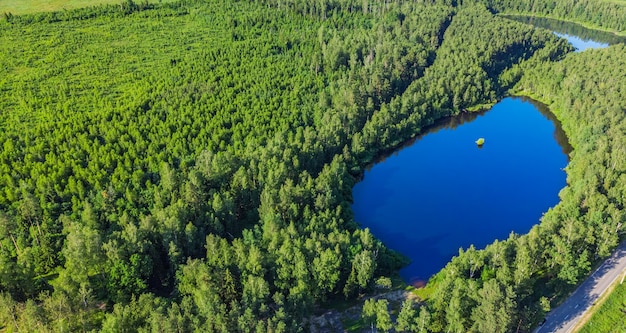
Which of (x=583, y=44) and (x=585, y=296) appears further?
(x=583, y=44)

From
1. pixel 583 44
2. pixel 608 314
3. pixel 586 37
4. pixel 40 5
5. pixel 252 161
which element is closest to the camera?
pixel 608 314

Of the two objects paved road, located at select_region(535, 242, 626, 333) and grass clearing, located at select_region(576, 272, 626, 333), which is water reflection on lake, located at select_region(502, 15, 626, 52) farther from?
grass clearing, located at select_region(576, 272, 626, 333)

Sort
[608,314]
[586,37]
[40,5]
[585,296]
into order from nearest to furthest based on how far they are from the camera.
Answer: [608,314] → [585,296] → [40,5] → [586,37]

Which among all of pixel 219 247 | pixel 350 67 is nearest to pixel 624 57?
pixel 350 67

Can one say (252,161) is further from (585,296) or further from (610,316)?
(610,316)

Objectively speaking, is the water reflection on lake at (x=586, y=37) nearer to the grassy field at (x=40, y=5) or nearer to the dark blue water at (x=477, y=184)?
the dark blue water at (x=477, y=184)

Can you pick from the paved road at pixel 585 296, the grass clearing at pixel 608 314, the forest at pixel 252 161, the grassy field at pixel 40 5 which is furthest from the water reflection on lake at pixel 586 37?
the grassy field at pixel 40 5

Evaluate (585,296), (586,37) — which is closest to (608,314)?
(585,296)
